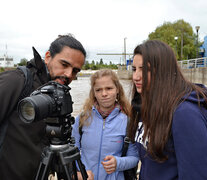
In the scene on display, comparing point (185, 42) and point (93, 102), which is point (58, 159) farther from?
point (185, 42)

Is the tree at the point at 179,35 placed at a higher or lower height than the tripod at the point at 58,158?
higher

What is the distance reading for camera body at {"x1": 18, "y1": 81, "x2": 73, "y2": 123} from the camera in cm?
115

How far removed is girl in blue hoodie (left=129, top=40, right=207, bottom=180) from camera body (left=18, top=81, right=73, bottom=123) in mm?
554

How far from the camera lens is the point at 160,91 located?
1.18m

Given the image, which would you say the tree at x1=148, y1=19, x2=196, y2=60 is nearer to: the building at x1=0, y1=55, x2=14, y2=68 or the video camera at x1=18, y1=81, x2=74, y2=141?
the video camera at x1=18, y1=81, x2=74, y2=141

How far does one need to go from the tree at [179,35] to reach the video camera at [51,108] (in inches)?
1242

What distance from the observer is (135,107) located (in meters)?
1.59

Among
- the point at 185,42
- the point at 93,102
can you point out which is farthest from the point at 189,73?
the point at 93,102

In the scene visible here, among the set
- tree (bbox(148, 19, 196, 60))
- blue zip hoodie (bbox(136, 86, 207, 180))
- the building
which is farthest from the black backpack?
the building

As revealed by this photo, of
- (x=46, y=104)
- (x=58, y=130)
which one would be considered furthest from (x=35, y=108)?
(x=58, y=130)

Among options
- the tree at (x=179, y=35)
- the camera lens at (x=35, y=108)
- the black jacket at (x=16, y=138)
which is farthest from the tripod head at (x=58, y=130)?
the tree at (x=179, y=35)

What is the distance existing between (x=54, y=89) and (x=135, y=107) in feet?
2.29

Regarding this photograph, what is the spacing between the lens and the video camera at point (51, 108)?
1.16 m

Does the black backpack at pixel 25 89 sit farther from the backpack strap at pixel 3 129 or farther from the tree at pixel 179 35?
the tree at pixel 179 35
